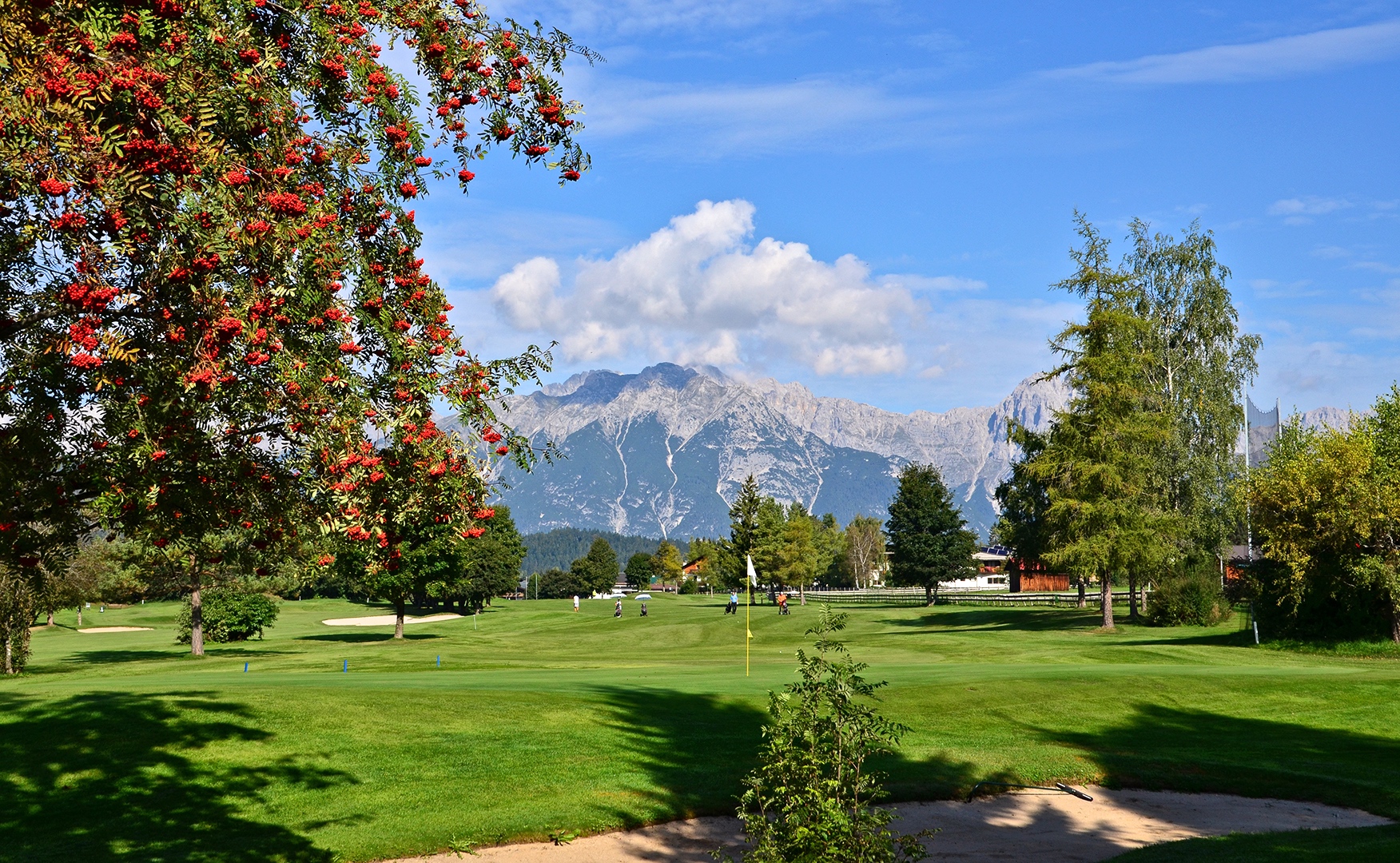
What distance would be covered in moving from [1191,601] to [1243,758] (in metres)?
34.2

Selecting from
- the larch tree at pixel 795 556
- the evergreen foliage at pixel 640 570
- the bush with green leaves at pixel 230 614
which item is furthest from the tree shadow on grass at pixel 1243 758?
the evergreen foliage at pixel 640 570

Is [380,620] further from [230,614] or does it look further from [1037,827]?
[1037,827]

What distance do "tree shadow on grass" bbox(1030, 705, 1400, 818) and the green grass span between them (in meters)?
0.06

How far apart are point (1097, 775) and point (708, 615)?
61128 millimetres

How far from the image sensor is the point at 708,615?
77.5 metres


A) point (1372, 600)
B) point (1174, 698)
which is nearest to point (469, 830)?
point (1174, 698)

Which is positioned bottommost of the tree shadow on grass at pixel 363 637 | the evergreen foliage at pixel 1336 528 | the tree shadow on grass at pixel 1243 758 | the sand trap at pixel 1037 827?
A: the tree shadow on grass at pixel 363 637

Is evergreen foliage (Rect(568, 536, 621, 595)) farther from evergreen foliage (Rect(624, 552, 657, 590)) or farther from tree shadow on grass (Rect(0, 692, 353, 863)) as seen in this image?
tree shadow on grass (Rect(0, 692, 353, 863))

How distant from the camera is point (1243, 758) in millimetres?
18516

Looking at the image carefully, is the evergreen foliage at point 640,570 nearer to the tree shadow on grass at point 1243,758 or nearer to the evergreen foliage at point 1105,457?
the evergreen foliage at point 1105,457

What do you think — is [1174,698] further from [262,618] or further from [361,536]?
[262,618]

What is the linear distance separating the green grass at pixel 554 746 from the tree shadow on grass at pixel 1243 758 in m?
0.06

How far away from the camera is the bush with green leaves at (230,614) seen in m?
54.8

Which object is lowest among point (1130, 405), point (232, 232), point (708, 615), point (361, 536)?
point (708, 615)
